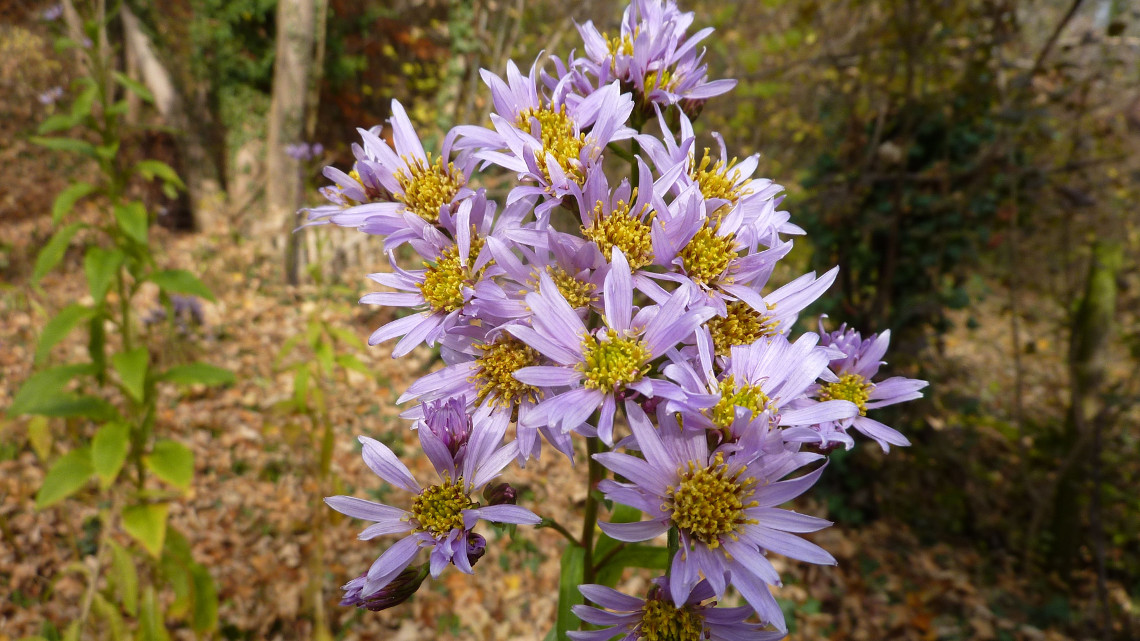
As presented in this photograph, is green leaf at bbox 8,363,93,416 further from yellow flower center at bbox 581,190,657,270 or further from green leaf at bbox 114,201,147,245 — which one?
yellow flower center at bbox 581,190,657,270

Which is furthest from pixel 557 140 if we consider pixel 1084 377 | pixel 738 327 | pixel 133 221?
pixel 1084 377

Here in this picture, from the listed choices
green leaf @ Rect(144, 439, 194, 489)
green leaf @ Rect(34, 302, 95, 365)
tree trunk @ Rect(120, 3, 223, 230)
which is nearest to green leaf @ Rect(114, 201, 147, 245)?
green leaf @ Rect(34, 302, 95, 365)

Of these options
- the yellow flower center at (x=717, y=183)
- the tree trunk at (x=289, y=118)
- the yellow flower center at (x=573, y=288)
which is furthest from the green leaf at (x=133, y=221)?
the tree trunk at (x=289, y=118)

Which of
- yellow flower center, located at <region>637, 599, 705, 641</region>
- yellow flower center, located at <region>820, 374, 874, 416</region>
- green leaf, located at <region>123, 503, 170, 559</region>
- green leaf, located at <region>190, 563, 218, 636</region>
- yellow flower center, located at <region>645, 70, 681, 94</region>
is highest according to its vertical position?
yellow flower center, located at <region>645, 70, 681, 94</region>

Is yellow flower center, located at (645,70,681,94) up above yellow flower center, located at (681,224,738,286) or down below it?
above

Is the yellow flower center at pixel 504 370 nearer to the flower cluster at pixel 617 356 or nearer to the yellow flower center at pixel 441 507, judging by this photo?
the flower cluster at pixel 617 356

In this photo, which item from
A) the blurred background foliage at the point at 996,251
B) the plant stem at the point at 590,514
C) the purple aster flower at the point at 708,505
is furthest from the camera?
the blurred background foliage at the point at 996,251

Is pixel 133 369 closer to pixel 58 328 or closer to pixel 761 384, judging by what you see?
pixel 58 328
